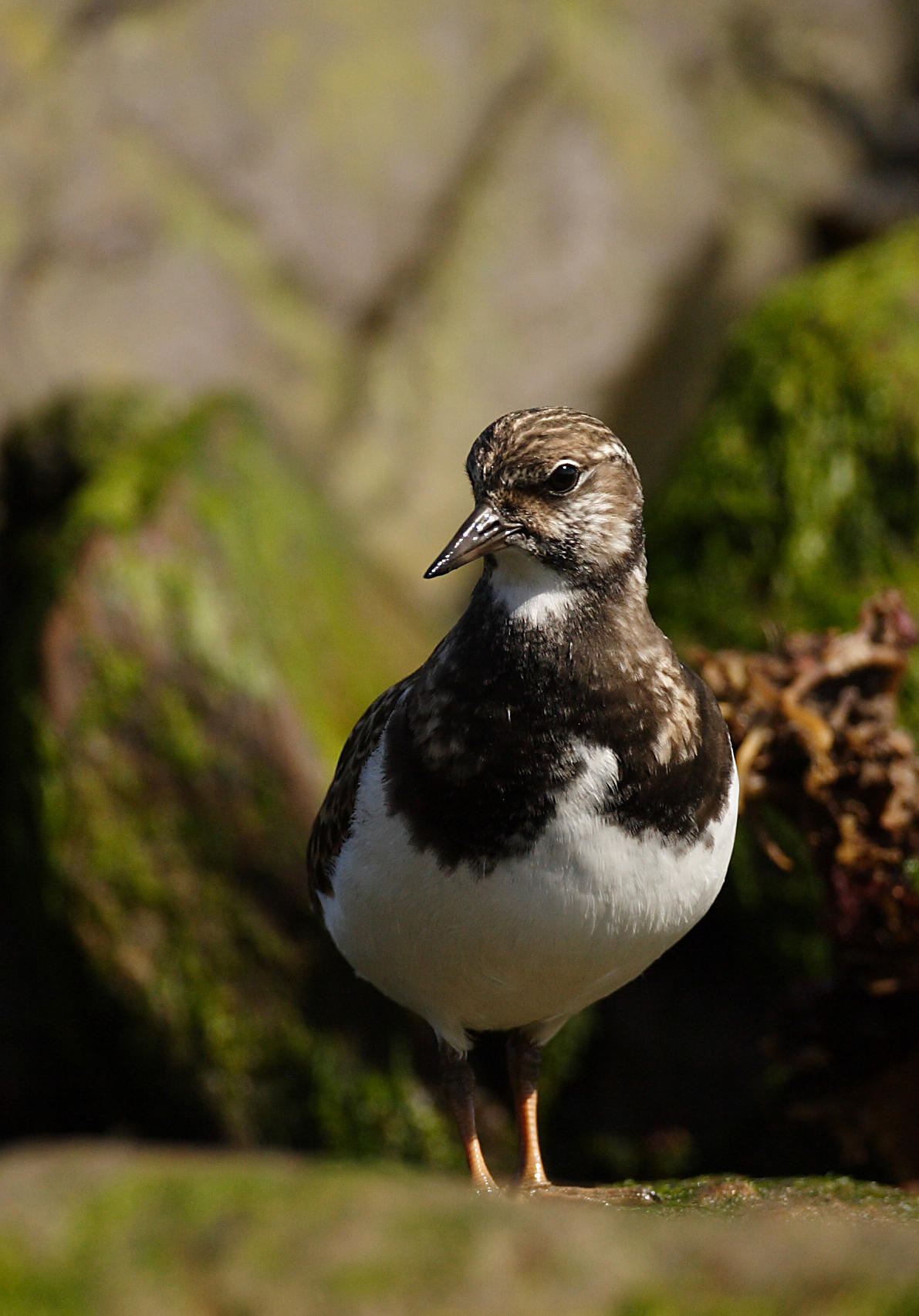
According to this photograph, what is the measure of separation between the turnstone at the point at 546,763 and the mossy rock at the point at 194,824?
258 cm

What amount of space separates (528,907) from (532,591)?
33.4 inches

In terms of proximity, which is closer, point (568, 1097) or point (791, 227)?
point (568, 1097)

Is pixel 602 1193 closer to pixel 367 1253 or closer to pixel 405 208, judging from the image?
pixel 367 1253

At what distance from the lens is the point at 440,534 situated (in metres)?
9.92

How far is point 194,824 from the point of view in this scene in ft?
22.2

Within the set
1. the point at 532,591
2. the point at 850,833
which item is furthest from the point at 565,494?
the point at 850,833

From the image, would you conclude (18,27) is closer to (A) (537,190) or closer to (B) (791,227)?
(A) (537,190)

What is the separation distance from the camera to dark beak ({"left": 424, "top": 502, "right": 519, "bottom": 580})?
376 centimetres

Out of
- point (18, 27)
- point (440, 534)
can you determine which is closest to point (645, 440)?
point (440, 534)

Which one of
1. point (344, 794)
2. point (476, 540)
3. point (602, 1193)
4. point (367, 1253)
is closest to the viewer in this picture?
point (367, 1253)

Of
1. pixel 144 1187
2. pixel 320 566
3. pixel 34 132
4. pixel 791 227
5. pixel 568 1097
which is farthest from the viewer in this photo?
pixel 791 227

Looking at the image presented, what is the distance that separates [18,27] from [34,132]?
2.46ft

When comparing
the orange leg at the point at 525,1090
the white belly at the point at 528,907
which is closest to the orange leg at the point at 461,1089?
the orange leg at the point at 525,1090

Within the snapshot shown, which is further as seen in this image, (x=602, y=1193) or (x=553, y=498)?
(x=602, y=1193)
